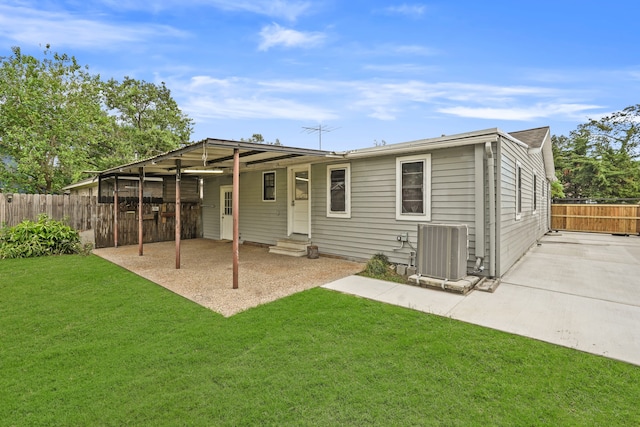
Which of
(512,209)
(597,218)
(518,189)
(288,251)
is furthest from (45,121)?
(597,218)

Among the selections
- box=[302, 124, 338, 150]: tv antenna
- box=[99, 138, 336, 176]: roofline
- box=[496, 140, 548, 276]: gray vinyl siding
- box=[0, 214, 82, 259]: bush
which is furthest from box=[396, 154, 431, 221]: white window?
box=[0, 214, 82, 259]: bush

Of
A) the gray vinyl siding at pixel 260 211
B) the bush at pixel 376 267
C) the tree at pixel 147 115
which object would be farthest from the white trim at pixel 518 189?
the tree at pixel 147 115

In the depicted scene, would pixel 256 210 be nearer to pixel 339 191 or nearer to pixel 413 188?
pixel 339 191

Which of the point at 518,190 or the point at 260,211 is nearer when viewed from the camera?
the point at 518,190

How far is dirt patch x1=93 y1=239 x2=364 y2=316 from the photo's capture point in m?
4.51

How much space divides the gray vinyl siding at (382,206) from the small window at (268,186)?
68.4 inches

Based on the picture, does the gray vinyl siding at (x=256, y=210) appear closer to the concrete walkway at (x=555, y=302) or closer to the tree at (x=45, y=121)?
the concrete walkway at (x=555, y=302)

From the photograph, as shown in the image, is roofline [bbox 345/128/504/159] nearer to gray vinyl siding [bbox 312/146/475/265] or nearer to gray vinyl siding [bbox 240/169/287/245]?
gray vinyl siding [bbox 312/146/475/265]

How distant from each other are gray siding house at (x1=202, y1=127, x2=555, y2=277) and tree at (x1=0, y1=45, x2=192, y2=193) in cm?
1013

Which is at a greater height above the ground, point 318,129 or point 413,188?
point 318,129

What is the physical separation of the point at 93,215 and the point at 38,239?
1608 mm

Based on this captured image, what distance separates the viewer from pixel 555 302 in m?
4.15

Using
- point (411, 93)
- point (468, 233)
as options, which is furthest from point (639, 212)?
point (468, 233)

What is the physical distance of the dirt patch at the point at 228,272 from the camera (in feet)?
14.8
